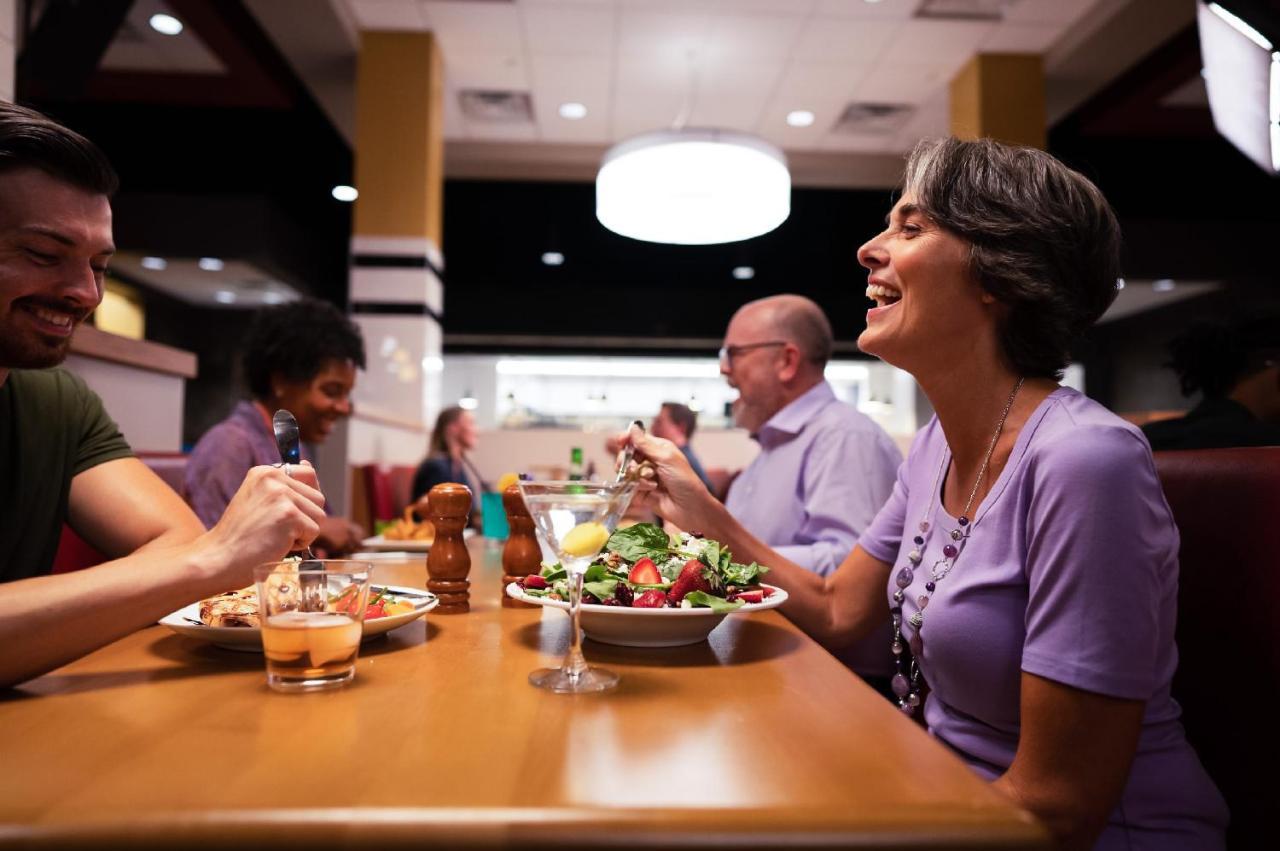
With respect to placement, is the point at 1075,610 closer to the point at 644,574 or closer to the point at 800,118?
the point at 644,574

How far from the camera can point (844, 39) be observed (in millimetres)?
5590

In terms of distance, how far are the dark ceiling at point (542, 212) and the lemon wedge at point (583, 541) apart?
5.21 m

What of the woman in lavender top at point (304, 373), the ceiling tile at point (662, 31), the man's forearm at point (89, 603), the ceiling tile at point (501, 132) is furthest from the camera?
the ceiling tile at point (501, 132)

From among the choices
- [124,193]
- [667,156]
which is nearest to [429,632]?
[667,156]

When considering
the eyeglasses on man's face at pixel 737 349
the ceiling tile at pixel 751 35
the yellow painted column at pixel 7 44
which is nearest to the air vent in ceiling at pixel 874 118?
the ceiling tile at pixel 751 35

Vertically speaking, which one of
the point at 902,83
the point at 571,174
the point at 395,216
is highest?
the point at 902,83

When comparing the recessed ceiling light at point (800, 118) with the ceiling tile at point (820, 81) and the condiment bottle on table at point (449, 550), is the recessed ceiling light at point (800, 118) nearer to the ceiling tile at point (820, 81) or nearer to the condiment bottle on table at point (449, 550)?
the ceiling tile at point (820, 81)

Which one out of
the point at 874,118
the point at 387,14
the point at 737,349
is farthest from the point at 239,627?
the point at 874,118

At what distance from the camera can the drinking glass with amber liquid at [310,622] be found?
2.52 feet

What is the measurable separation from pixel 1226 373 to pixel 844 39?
4.05m

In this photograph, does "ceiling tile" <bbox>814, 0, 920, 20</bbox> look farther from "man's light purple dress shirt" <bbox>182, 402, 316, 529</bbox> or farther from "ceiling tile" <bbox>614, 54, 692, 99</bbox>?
"man's light purple dress shirt" <bbox>182, 402, 316, 529</bbox>

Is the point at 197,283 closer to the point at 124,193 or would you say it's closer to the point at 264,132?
the point at 124,193

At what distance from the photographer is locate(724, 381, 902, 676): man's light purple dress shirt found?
5.68 ft

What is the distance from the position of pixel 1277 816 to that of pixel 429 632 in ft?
3.22
